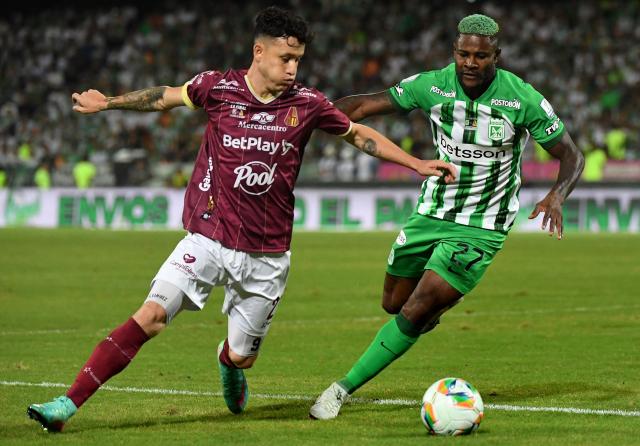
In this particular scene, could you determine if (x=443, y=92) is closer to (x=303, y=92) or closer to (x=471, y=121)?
(x=471, y=121)

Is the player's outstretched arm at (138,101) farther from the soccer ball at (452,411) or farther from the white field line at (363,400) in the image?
the soccer ball at (452,411)

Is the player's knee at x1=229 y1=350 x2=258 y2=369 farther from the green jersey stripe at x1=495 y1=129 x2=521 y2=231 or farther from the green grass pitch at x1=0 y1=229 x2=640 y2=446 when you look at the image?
the green jersey stripe at x1=495 y1=129 x2=521 y2=231

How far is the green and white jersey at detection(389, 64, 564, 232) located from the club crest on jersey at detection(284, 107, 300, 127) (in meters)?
1.20

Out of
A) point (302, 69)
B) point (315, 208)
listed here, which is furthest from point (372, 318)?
point (302, 69)

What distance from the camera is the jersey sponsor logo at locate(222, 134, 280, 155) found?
727cm

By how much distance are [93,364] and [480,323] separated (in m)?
7.13

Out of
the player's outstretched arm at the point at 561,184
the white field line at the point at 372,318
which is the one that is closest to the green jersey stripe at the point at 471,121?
the player's outstretched arm at the point at 561,184

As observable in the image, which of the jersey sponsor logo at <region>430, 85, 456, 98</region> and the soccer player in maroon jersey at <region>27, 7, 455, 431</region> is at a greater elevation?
the jersey sponsor logo at <region>430, 85, 456, 98</region>

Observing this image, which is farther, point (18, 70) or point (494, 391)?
point (18, 70)

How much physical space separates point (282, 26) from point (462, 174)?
5.64 ft

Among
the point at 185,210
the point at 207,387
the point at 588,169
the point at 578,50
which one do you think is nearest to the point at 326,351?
the point at 207,387

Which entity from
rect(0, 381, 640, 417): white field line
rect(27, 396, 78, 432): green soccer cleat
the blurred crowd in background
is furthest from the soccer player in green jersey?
the blurred crowd in background

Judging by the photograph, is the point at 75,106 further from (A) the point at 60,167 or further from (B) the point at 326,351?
(A) the point at 60,167

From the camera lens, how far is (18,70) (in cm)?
4253
